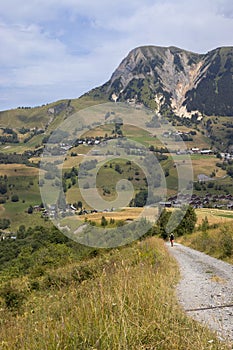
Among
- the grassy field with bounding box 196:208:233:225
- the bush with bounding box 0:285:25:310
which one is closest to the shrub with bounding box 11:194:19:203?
the grassy field with bounding box 196:208:233:225

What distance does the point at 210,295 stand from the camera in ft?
31.7

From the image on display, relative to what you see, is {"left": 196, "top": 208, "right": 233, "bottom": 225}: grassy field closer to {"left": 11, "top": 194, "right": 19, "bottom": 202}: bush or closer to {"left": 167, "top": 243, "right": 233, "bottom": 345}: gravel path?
{"left": 167, "top": 243, "right": 233, "bottom": 345}: gravel path

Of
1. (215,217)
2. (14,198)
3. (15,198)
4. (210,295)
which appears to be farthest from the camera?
(14,198)

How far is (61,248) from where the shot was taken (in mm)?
51156

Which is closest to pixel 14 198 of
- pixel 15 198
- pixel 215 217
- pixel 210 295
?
pixel 15 198

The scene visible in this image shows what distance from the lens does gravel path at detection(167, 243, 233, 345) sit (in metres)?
6.52

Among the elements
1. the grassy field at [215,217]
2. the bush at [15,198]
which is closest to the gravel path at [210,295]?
the grassy field at [215,217]

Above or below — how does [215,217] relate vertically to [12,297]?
below

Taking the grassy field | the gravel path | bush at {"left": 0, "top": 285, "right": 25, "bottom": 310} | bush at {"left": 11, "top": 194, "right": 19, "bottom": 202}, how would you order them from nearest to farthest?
the gravel path, bush at {"left": 0, "top": 285, "right": 25, "bottom": 310}, the grassy field, bush at {"left": 11, "top": 194, "right": 19, "bottom": 202}

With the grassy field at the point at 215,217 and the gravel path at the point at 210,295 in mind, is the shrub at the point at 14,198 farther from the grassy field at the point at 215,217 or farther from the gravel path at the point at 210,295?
the gravel path at the point at 210,295

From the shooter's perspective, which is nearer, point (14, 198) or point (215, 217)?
point (215, 217)

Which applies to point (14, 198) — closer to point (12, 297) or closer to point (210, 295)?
point (12, 297)

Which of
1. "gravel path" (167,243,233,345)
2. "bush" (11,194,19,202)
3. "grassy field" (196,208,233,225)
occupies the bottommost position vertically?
"bush" (11,194,19,202)

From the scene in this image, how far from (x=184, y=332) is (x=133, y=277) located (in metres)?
2.00
